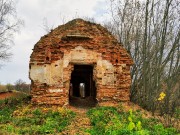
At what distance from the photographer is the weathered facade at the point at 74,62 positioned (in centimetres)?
1627

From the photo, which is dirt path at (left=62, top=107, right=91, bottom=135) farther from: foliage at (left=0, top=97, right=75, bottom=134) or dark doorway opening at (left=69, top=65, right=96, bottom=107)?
dark doorway opening at (left=69, top=65, right=96, bottom=107)

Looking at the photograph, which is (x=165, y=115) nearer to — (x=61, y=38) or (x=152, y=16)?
(x=152, y=16)

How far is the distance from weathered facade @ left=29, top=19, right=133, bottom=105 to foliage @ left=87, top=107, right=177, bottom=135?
1.47 meters

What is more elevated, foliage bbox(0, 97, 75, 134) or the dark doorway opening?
the dark doorway opening

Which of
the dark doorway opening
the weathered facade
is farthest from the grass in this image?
the dark doorway opening

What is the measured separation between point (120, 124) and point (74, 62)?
488cm

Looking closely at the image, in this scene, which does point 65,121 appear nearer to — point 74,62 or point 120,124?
point 120,124

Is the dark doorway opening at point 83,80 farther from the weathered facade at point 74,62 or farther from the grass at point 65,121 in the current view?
the grass at point 65,121

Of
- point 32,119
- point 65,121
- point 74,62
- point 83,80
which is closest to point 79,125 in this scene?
point 65,121

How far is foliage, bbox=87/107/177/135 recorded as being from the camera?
1175cm

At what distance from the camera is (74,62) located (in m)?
16.6

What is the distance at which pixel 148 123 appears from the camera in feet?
46.3

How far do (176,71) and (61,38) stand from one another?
6.07 meters

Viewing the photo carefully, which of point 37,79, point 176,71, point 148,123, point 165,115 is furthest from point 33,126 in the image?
point 176,71
